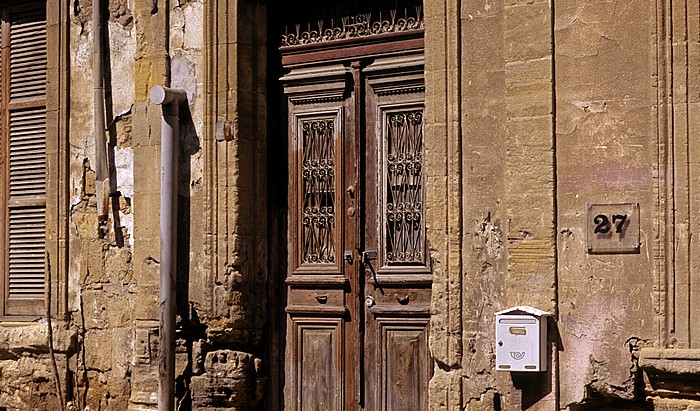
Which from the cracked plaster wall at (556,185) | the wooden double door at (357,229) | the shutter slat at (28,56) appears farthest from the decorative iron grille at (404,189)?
the shutter slat at (28,56)

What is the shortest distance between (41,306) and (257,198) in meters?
2.11

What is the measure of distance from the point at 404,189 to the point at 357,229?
0.39 meters

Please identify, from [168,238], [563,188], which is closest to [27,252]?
[168,238]

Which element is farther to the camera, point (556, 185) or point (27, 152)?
point (27, 152)

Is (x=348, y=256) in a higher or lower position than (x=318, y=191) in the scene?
lower

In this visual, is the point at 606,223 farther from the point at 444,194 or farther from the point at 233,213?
the point at 233,213

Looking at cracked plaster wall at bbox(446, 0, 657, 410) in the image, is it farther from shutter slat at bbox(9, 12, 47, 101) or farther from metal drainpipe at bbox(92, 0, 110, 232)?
shutter slat at bbox(9, 12, 47, 101)

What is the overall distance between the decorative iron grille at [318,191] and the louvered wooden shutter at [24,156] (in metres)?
2.24

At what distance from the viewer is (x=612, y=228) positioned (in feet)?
19.4

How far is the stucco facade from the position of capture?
19.0ft

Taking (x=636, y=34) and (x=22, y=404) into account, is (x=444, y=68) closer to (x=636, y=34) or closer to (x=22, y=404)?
(x=636, y=34)

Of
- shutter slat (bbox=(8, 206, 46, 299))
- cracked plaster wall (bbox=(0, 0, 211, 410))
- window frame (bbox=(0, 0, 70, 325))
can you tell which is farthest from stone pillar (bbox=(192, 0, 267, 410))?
shutter slat (bbox=(8, 206, 46, 299))

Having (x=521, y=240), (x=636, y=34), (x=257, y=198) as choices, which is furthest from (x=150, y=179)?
(x=636, y=34)

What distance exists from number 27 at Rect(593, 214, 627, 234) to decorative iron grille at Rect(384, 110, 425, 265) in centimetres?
129
